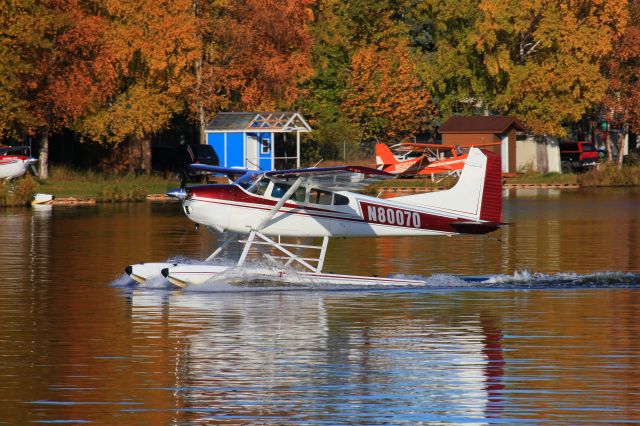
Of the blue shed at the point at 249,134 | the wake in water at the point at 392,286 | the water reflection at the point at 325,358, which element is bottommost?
the water reflection at the point at 325,358

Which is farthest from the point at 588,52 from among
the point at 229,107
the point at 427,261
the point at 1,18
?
the point at 427,261

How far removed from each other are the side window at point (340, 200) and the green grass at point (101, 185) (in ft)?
99.7

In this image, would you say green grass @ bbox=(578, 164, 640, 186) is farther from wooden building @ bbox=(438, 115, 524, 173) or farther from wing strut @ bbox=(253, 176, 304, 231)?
wing strut @ bbox=(253, 176, 304, 231)

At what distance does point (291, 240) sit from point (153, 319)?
1498 cm

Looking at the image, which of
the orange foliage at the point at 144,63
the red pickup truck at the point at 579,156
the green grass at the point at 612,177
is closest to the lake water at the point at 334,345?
the orange foliage at the point at 144,63

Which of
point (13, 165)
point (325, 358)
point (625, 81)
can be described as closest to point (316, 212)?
point (325, 358)

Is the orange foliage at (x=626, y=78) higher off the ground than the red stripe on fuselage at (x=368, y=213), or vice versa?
the orange foliage at (x=626, y=78)

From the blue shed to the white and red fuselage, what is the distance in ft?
126

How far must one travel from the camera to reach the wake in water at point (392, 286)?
71.8 feet

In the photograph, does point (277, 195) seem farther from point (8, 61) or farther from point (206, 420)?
point (8, 61)

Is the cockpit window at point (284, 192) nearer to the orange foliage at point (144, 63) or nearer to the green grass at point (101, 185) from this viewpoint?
the green grass at point (101, 185)

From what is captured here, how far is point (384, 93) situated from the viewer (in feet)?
236

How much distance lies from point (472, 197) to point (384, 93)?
49618 mm

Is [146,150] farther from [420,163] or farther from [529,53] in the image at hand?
[529,53]
